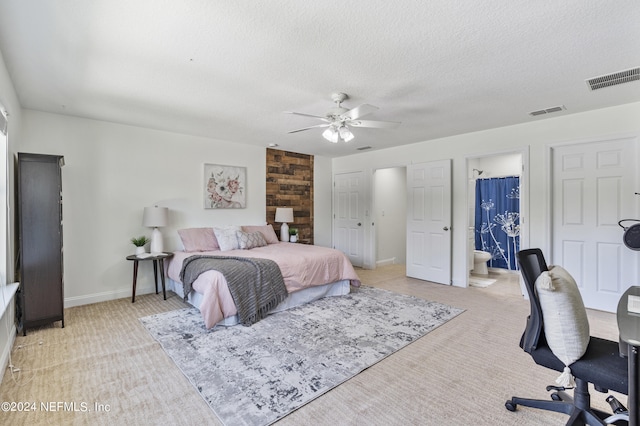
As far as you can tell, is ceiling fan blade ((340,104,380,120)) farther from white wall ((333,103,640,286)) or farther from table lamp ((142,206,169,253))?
table lamp ((142,206,169,253))

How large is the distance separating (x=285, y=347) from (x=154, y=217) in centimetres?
270

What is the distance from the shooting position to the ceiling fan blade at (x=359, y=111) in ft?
8.97

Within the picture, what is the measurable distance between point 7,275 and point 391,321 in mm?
3729

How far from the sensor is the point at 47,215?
302 centimetres

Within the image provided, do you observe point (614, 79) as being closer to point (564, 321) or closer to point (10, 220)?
point (564, 321)

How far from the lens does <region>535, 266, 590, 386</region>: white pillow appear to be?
4.87ft

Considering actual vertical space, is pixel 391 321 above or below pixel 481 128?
below

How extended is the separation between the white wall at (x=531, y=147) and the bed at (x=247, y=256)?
2.03m

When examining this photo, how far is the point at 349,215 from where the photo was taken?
656 cm

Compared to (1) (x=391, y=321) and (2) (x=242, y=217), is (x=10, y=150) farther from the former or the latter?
(1) (x=391, y=321)

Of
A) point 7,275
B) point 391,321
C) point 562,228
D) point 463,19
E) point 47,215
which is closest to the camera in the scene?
point 463,19

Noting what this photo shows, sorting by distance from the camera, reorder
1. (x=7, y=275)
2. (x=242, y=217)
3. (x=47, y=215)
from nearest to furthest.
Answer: (x=7, y=275), (x=47, y=215), (x=242, y=217)

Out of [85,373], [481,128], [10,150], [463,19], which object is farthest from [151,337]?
[481,128]

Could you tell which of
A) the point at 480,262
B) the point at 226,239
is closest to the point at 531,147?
the point at 480,262
